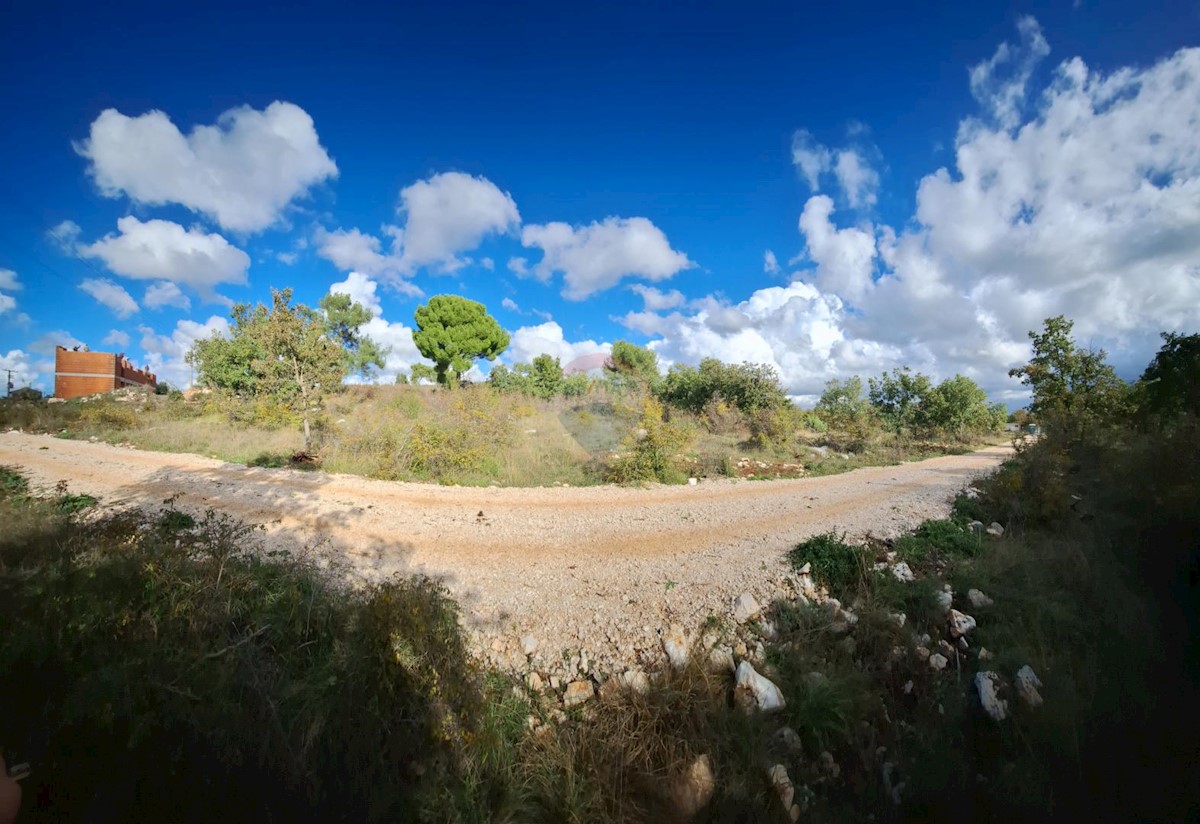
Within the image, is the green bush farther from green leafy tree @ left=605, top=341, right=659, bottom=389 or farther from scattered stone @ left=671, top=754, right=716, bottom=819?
green leafy tree @ left=605, top=341, right=659, bottom=389

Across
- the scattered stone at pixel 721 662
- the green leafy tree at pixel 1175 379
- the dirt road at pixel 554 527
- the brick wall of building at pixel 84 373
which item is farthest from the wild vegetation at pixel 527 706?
the brick wall of building at pixel 84 373

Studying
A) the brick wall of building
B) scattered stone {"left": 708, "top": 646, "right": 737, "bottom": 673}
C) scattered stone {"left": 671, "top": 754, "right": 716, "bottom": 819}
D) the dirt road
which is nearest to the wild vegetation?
scattered stone {"left": 671, "top": 754, "right": 716, "bottom": 819}

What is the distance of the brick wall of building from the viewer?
39.7m

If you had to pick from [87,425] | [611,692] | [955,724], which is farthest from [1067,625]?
[87,425]

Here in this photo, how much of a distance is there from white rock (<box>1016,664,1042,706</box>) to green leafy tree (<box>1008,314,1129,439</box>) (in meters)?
10.4

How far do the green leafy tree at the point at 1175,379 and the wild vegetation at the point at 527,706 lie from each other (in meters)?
3.07

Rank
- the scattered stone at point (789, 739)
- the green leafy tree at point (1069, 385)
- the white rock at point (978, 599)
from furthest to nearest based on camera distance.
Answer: the green leafy tree at point (1069, 385) → the white rock at point (978, 599) → the scattered stone at point (789, 739)

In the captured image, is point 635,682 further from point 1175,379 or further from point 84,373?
point 84,373

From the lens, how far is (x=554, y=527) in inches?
299

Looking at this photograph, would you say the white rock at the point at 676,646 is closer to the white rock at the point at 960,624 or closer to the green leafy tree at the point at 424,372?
the white rock at the point at 960,624

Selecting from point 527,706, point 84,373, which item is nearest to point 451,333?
point 527,706

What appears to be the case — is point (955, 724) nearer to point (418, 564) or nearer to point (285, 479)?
point (418, 564)

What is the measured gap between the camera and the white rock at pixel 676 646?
13.5 feet

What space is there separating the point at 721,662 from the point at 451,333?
3120cm
